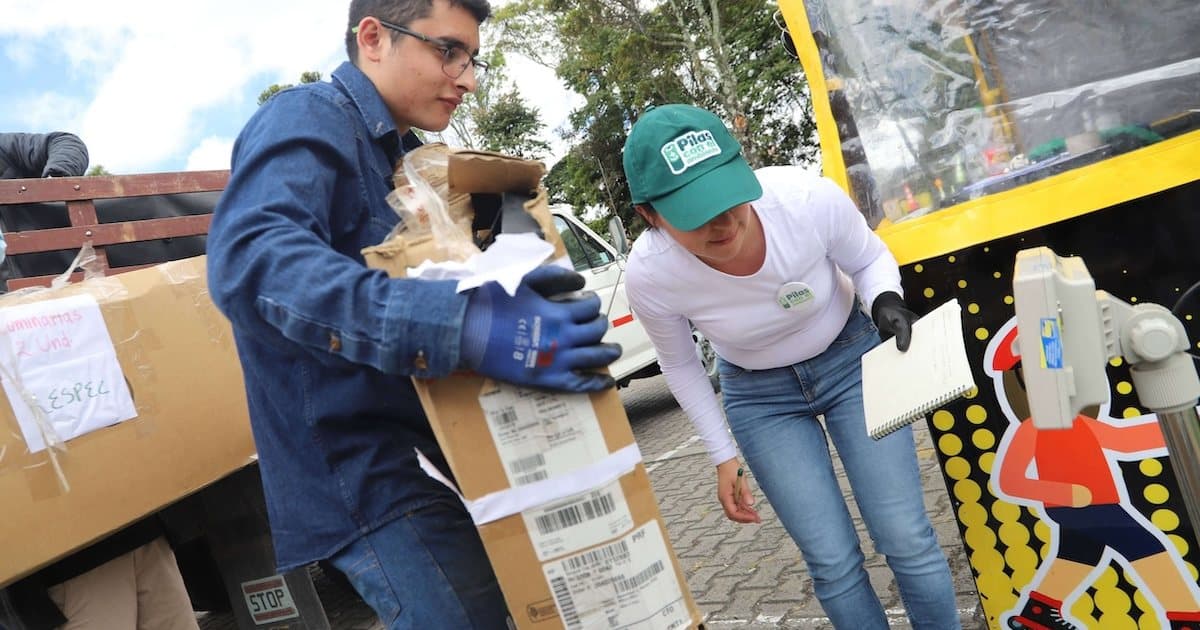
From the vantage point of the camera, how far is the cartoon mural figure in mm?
1949

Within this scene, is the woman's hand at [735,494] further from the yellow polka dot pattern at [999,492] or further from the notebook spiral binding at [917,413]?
the notebook spiral binding at [917,413]

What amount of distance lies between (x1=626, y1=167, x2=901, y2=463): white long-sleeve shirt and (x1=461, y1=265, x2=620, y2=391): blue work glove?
94 centimetres

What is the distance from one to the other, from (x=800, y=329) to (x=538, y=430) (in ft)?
3.53

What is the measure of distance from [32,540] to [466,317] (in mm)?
2098

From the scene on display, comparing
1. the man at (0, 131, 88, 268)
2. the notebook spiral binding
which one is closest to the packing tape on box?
the notebook spiral binding

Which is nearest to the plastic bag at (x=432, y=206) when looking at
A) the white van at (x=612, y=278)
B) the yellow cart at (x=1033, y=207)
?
the yellow cart at (x=1033, y=207)

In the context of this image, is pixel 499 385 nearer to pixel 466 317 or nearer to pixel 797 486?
pixel 466 317

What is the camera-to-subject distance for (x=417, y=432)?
4.97 feet

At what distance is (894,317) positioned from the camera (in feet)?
6.19

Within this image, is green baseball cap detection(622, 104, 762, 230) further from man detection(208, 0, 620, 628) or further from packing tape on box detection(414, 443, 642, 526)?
packing tape on box detection(414, 443, 642, 526)

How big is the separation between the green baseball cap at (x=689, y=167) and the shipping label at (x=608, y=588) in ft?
2.66

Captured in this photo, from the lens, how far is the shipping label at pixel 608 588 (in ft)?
4.35

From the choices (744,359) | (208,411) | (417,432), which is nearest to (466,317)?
(417,432)

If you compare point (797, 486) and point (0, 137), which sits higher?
point (0, 137)
